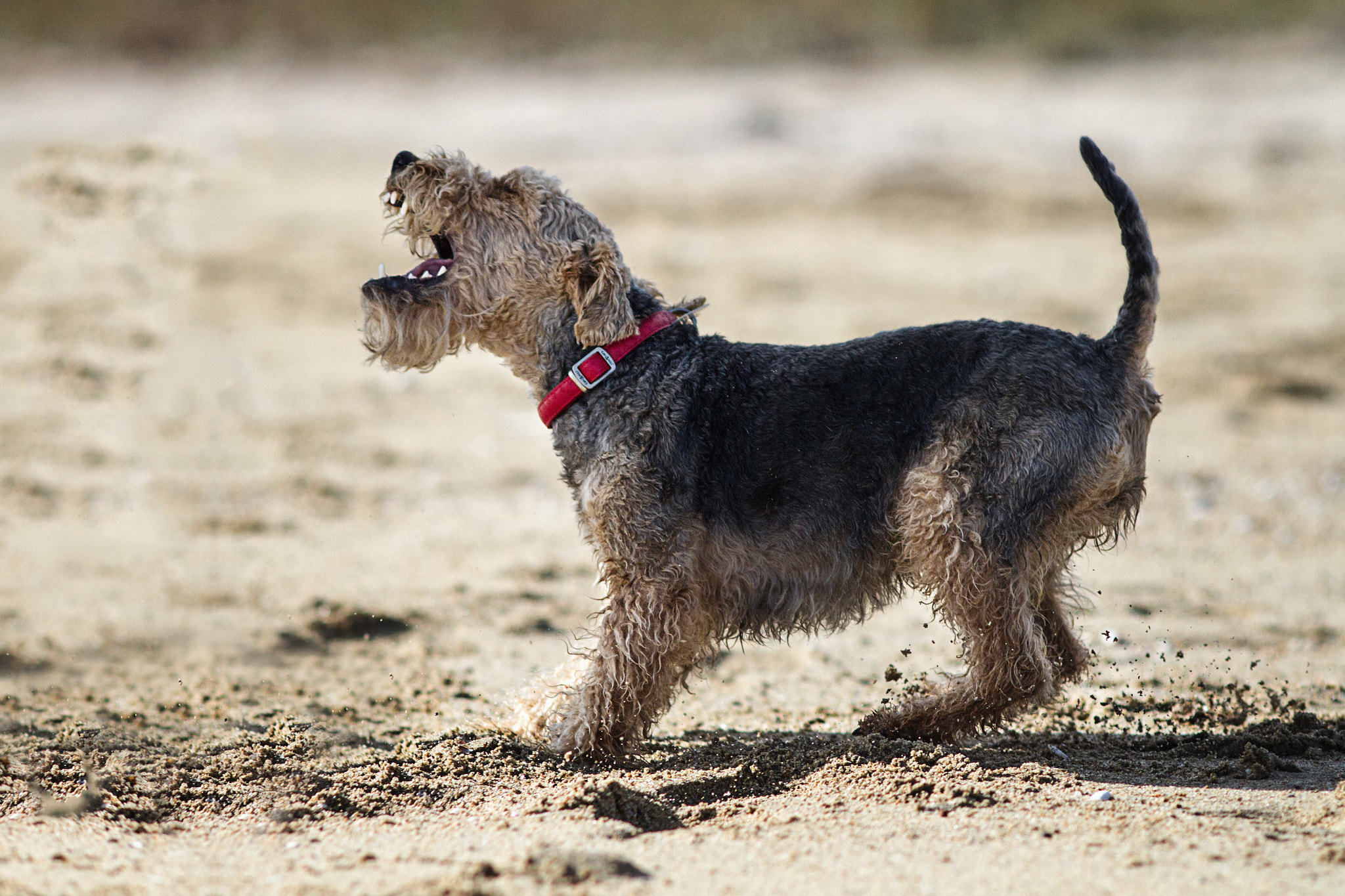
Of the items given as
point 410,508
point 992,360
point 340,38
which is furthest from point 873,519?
point 340,38

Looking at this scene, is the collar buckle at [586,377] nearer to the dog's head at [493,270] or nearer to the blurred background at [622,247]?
the dog's head at [493,270]

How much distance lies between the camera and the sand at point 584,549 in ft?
13.7

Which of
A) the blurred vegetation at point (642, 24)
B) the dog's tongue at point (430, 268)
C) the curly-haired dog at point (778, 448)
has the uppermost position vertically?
the blurred vegetation at point (642, 24)

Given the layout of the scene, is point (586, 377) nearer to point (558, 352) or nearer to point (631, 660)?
point (558, 352)

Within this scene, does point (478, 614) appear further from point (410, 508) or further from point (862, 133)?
point (862, 133)

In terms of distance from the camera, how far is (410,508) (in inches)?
356

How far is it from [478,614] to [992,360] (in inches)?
145

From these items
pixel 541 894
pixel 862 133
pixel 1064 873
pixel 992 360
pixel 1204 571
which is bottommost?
pixel 541 894

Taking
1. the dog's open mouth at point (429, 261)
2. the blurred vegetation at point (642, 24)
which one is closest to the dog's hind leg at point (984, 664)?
the dog's open mouth at point (429, 261)

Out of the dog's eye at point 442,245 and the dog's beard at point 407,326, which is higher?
the dog's eye at point 442,245

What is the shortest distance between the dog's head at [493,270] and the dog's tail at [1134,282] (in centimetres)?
191

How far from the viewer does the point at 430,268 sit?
5.06 meters

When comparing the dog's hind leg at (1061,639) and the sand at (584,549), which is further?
the dog's hind leg at (1061,639)

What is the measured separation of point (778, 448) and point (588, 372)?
31.6 inches
